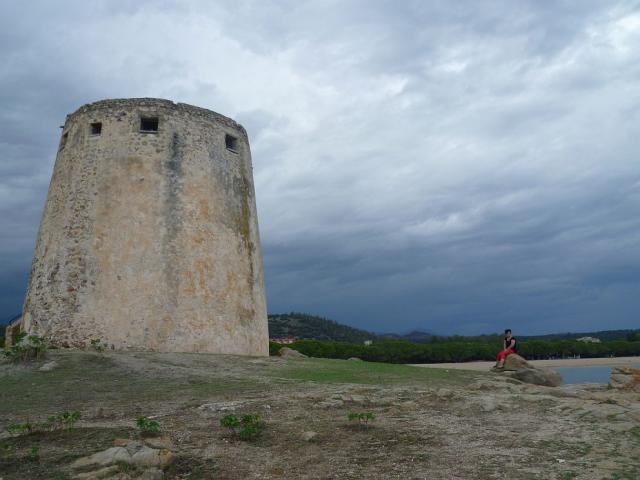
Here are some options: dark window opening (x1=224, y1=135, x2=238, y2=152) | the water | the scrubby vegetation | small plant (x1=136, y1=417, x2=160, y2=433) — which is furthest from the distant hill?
small plant (x1=136, y1=417, x2=160, y2=433)

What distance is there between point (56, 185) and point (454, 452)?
1419 cm

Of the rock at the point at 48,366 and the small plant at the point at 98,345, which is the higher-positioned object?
the small plant at the point at 98,345

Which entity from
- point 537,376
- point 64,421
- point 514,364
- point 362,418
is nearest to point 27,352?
point 64,421

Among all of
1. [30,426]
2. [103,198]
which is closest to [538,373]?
[30,426]

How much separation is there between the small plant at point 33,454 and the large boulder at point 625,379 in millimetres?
10962

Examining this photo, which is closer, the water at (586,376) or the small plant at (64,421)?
the small plant at (64,421)

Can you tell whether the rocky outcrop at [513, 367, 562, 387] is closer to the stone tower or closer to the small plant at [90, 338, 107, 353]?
the stone tower

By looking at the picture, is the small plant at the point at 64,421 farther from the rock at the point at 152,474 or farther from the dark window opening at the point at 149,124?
the dark window opening at the point at 149,124

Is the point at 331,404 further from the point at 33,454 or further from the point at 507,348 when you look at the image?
the point at 507,348

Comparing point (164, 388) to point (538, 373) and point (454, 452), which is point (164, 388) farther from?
point (538, 373)

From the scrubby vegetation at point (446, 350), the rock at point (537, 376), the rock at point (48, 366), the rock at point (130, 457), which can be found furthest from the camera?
the scrubby vegetation at point (446, 350)

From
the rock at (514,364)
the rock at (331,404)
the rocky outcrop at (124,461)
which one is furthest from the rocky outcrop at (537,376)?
the rocky outcrop at (124,461)

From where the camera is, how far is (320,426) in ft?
23.0

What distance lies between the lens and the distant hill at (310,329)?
57.2m
